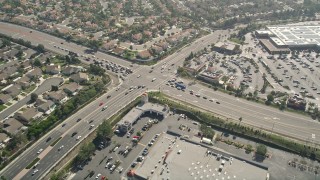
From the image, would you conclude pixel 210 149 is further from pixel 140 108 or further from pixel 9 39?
pixel 9 39

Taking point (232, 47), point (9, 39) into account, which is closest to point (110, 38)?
point (9, 39)

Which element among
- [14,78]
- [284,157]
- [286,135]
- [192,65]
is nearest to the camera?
[284,157]

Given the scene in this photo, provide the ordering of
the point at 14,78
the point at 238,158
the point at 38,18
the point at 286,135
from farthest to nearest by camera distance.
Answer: the point at 38,18 → the point at 14,78 → the point at 286,135 → the point at 238,158

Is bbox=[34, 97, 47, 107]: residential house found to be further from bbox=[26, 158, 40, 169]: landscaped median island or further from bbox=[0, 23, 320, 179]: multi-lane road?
bbox=[26, 158, 40, 169]: landscaped median island

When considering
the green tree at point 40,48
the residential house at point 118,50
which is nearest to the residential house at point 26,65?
the green tree at point 40,48

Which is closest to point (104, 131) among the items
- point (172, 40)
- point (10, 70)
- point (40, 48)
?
point (10, 70)

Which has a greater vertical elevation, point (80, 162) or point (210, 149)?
point (210, 149)
